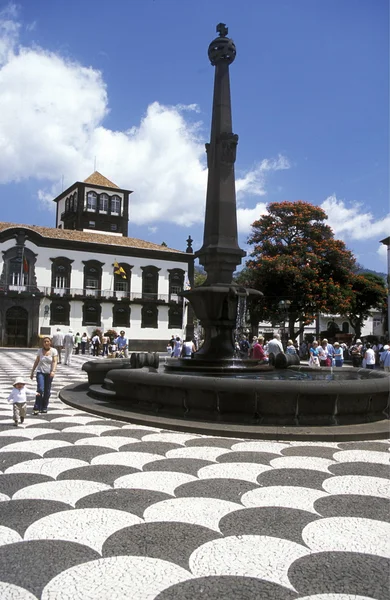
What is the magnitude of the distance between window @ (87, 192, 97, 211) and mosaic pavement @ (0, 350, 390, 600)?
160 feet

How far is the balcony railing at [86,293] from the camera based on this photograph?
41.3 metres

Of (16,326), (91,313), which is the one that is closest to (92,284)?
(91,313)

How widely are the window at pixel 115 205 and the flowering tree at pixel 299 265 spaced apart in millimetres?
25493

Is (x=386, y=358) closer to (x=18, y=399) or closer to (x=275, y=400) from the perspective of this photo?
(x=275, y=400)

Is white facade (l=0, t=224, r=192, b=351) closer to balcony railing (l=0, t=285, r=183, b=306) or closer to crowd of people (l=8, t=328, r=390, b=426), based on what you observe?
balcony railing (l=0, t=285, r=183, b=306)

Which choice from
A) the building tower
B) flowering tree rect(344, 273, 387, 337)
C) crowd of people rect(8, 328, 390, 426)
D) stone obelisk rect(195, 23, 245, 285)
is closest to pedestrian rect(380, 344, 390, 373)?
crowd of people rect(8, 328, 390, 426)

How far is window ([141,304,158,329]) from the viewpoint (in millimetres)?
46969

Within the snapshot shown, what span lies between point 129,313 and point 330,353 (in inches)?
1299

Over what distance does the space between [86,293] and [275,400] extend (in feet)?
130

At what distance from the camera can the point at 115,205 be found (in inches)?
2121

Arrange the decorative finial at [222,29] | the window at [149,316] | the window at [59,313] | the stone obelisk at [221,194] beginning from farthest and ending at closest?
1. the window at [149,316]
2. the window at [59,313]
3. the decorative finial at [222,29]
4. the stone obelisk at [221,194]

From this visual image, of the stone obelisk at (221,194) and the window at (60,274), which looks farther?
the window at (60,274)

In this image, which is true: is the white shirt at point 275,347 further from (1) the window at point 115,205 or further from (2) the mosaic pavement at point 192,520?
(1) the window at point 115,205

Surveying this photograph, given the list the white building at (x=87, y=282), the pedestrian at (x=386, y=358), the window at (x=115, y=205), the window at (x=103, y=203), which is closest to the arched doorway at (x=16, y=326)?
the white building at (x=87, y=282)
